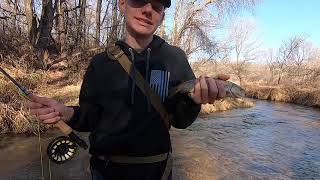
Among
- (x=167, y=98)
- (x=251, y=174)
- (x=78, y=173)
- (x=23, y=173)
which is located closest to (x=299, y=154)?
(x=251, y=174)

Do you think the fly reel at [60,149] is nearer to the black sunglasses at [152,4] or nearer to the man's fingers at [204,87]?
the black sunglasses at [152,4]

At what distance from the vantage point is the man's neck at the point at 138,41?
2.13 metres

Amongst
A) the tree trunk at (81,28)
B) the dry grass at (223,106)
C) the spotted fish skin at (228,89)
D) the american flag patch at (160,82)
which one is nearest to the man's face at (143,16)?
the american flag patch at (160,82)

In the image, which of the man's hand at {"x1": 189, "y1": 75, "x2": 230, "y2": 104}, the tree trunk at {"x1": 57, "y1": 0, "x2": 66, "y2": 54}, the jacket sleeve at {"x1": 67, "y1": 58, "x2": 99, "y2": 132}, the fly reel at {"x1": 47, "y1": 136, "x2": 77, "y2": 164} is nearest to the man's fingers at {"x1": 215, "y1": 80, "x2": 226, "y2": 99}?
the man's hand at {"x1": 189, "y1": 75, "x2": 230, "y2": 104}

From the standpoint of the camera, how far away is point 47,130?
36.2 ft

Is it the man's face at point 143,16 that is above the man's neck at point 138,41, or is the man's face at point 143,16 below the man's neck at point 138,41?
above

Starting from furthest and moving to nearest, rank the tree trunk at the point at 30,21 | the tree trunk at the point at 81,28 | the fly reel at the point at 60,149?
the tree trunk at the point at 81,28 < the tree trunk at the point at 30,21 < the fly reel at the point at 60,149

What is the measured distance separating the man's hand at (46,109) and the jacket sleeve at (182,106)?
63cm

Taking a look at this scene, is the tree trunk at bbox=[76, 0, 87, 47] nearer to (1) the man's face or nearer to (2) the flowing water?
(2) the flowing water

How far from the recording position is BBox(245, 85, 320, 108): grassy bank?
27578 mm

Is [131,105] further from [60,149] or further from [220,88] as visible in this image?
[60,149]

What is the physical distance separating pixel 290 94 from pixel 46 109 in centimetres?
2982

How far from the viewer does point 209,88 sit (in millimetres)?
1620

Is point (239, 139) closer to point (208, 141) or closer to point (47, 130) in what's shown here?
point (208, 141)
